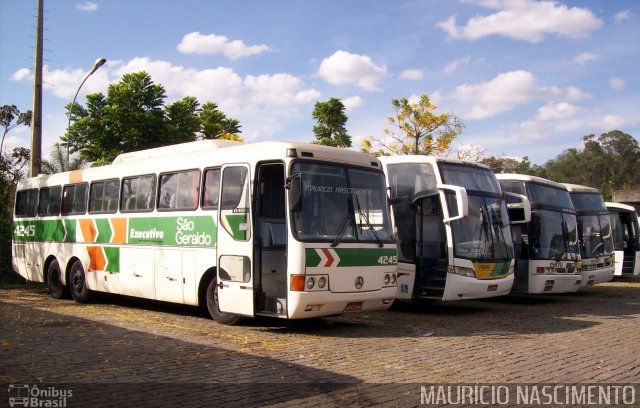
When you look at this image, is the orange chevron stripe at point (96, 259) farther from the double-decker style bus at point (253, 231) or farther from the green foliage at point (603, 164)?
the green foliage at point (603, 164)

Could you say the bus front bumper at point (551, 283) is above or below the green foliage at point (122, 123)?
below

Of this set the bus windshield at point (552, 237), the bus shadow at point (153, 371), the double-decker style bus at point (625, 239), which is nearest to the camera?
the bus shadow at point (153, 371)

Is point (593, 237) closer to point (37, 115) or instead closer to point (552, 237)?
point (552, 237)

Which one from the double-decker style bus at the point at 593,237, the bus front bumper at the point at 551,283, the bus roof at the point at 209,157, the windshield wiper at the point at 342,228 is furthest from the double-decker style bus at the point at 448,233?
the double-decker style bus at the point at 593,237

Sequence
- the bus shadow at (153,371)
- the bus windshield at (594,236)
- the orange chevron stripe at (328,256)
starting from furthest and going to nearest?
the bus windshield at (594,236) < the orange chevron stripe at (328,256) < the bus shadow at (153,371)

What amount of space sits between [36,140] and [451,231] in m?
12.9

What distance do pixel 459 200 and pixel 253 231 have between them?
4.15 meters

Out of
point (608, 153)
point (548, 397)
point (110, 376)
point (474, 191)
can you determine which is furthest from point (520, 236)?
point (608, 153)

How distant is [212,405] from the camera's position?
6.16 m

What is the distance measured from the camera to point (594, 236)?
19688 millimetres

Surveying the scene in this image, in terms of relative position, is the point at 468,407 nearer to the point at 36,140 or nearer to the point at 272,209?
the point at 272,209

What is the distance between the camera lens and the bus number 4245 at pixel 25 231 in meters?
17.4

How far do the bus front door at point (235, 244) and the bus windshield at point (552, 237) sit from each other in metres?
8.45

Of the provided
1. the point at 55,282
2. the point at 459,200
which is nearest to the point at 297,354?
the point at 459,200
